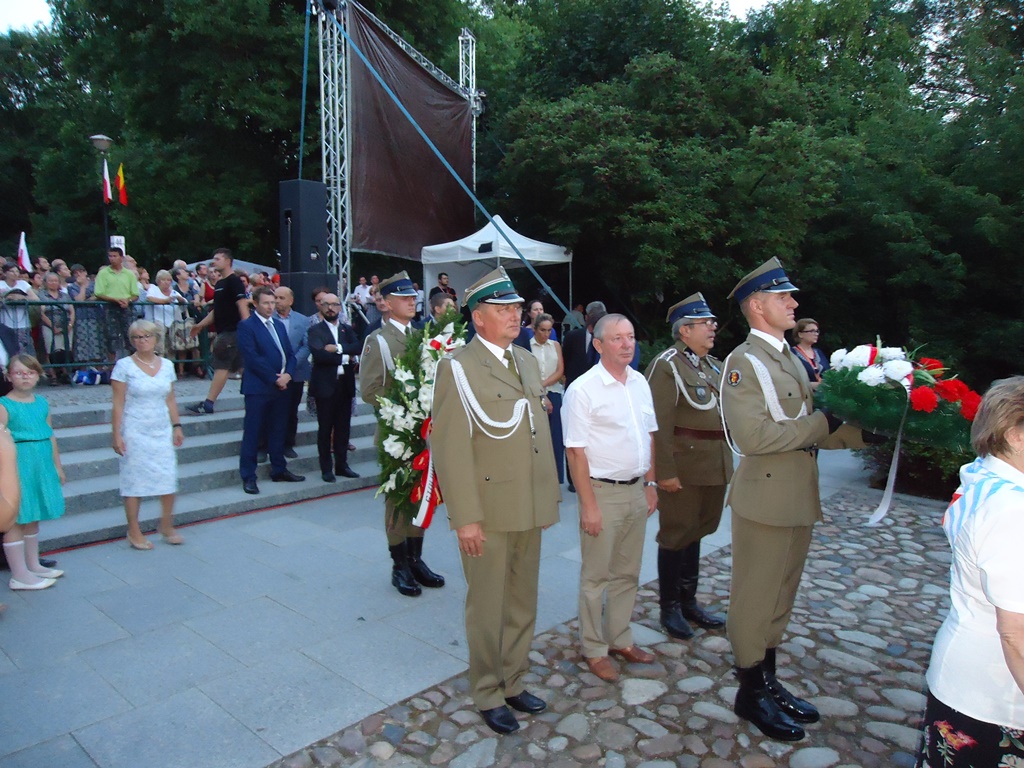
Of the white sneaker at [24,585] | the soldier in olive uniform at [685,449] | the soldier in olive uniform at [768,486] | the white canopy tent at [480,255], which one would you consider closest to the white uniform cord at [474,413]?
the soldier in olive uniform at [768,486]

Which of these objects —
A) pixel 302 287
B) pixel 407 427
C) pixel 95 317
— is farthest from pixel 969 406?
pixel 95 317

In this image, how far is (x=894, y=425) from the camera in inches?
119

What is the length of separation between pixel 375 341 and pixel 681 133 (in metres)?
13.8

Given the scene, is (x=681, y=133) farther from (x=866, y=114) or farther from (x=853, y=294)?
(x=866, y=114)

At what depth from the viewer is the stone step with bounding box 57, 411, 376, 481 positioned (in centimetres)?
669

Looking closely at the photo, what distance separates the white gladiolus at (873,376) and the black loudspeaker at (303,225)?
8.34m

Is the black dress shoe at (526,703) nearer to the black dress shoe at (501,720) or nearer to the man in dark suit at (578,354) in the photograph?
the black dress shoe at (501,720)

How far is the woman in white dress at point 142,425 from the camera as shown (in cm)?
540

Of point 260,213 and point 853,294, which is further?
point 260,213

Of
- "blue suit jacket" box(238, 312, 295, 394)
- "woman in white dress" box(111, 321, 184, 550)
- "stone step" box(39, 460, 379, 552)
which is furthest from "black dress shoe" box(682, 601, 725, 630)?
"blue suit jacket" box(238, 312, 295, 394)

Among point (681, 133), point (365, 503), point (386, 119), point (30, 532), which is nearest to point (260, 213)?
point (386, 119)

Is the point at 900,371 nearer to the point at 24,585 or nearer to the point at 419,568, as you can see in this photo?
the point at 419,568

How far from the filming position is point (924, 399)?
2945mm

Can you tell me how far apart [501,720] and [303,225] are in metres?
8.25
